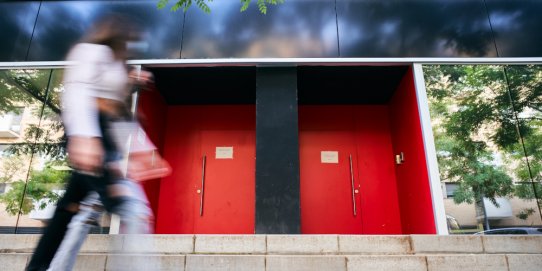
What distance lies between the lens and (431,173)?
5340 millimetres

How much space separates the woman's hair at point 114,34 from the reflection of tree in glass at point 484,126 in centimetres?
495

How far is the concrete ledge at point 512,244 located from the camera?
3.65 m

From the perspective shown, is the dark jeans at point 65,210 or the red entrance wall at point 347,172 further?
the red entrance wall at point 347,172

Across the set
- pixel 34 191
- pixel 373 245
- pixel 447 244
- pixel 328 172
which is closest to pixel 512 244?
pixel 447 244

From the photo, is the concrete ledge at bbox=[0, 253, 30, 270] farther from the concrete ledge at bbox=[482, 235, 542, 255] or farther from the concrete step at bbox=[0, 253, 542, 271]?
the concrete ledge at bbox=[482, 235, 542, 255]

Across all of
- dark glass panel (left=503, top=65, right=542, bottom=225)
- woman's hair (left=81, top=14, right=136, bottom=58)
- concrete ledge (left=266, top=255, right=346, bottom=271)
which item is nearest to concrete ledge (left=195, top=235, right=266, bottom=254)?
concrete ledge (left=266, top=255, right=346, bottom=271)

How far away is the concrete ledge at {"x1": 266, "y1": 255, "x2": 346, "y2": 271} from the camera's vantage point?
3.34 meters

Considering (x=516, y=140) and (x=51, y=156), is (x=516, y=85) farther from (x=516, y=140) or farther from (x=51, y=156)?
(x=51, y=156)

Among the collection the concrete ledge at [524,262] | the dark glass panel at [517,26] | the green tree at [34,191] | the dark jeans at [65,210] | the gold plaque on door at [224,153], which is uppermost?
the dark glass panel at [517,26]

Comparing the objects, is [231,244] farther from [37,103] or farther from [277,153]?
[37,103]

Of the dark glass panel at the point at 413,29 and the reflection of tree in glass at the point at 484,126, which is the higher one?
the dark glass panel at the point at 413,29

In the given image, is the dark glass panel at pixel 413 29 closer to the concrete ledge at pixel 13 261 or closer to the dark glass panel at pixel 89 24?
the dark glass panel at pixel 89 24

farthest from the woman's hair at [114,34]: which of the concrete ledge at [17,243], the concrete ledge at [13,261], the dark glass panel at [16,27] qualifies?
the dark glass panel at [16,27]

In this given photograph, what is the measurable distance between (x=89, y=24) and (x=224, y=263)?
5.10 metres
